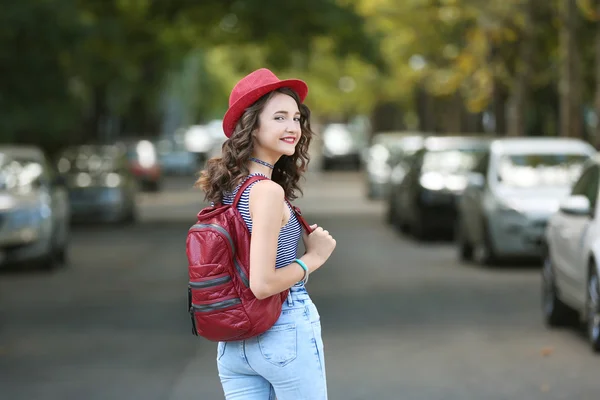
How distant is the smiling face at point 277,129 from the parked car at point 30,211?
14188mm

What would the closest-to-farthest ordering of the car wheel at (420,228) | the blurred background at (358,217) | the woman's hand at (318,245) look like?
the woman's hand at (318,245) → the blurred background at (358,217) → the car wheel at (420,228)

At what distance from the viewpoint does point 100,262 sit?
20766 millimetres

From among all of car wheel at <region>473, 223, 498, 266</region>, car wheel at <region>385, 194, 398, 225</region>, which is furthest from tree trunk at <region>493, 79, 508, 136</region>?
car wheel at <region>473, 223, 498, 266</region>

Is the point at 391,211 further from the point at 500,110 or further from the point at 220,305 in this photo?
the point at 220,305

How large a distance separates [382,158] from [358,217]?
22.2 feet

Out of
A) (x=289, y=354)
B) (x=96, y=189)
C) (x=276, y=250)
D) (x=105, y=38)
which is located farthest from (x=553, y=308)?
(x=105, y=38)

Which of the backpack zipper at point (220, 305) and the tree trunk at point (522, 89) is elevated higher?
the backpack zipper at point (220, 305)

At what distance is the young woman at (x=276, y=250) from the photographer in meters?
4.55

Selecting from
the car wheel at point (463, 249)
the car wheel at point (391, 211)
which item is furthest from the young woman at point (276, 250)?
the car wheel at point (391, 211)

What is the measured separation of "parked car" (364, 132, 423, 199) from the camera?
37.5 meters

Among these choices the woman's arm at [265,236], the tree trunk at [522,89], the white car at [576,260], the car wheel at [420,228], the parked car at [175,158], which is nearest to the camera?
the woman's arm at [265,236]

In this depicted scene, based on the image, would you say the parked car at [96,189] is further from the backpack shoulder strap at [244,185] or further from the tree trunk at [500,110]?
the backpack shoulder strap at [244,185]

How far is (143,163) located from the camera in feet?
147

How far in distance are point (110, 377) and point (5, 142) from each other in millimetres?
20115
